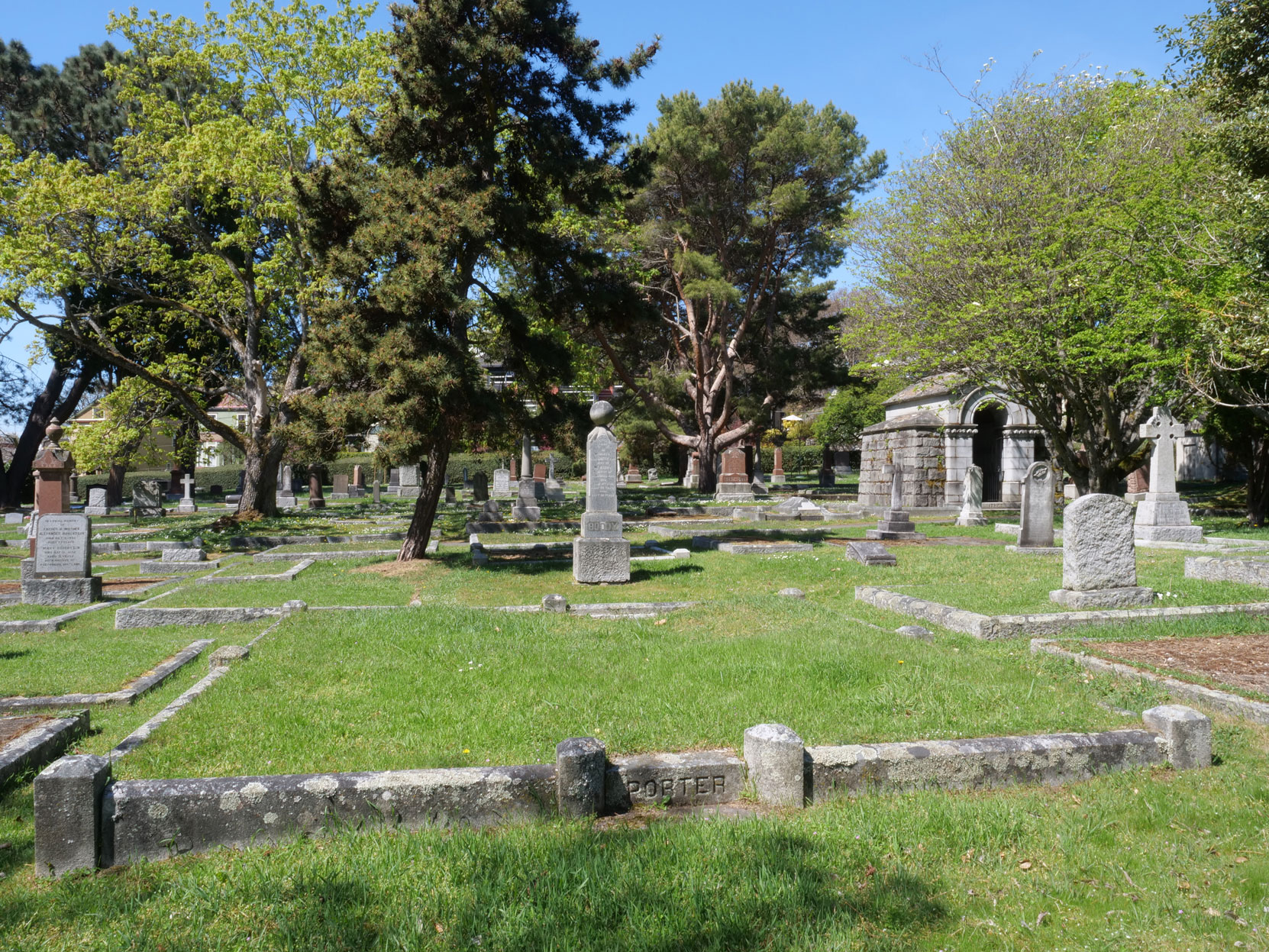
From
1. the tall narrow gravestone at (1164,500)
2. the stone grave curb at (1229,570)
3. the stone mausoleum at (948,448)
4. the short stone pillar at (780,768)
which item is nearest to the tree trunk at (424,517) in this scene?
the short stone pillar at (780,768)

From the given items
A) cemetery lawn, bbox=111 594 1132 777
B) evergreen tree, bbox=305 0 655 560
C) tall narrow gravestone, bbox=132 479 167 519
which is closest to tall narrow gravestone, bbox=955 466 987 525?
evergreen tree, bbox=305 0 655 560

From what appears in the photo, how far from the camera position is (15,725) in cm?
570

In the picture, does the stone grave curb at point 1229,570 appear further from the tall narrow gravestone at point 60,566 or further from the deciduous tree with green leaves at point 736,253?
the deciduous tree with green leaves at point 736,253

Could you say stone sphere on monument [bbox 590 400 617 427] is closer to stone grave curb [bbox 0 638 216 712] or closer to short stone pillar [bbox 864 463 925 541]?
stone grave curb [bbox 0 638 216 712]

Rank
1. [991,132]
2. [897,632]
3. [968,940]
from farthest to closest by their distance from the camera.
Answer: [991,132] < [897,632] < [968,940]

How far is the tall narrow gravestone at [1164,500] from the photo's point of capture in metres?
15.8

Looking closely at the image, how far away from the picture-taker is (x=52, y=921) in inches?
118

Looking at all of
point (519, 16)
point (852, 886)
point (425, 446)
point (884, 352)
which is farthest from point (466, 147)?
point (852, 886)

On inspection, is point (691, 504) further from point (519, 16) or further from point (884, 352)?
point (519, 16)

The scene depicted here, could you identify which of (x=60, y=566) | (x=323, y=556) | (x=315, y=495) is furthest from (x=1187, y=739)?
(x=315, y=495)

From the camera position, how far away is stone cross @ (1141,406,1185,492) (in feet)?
53.6

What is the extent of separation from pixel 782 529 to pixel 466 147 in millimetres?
11350

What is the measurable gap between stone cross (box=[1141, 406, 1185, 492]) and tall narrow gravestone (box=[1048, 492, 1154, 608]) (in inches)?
366

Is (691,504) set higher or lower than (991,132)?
lower
